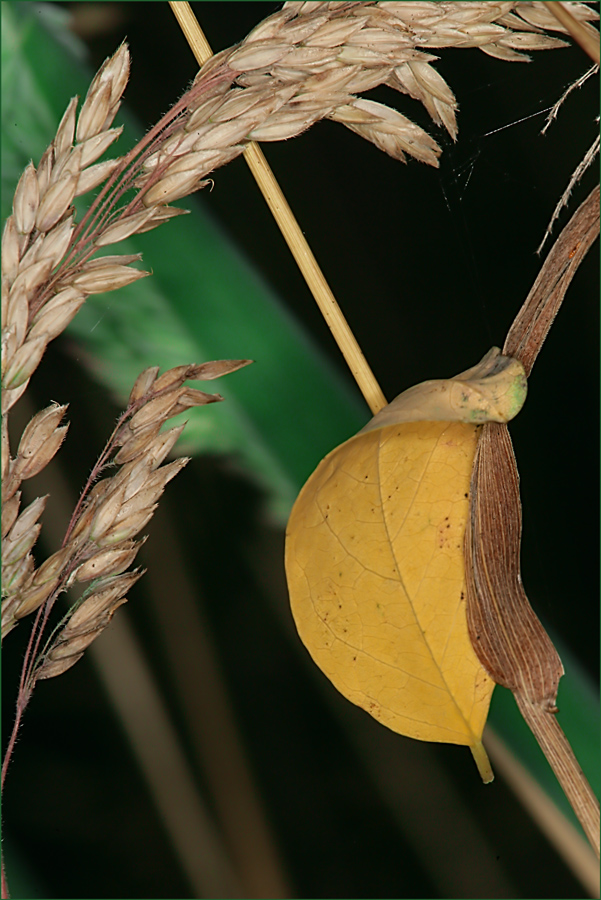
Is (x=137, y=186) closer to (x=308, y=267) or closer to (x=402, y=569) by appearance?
(x=308, y=267)

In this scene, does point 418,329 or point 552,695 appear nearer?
point 552,695

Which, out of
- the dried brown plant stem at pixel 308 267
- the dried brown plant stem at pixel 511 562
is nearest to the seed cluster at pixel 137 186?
the dried brown plant stem at pixel 308 267

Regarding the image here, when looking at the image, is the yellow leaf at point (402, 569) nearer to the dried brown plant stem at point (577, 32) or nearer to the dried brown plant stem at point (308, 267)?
the dried brown plant stem at point (308, 267)

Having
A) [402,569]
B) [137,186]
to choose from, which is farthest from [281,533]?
[137,186]

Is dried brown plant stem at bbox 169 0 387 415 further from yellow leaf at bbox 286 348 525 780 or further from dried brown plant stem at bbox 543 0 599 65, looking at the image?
dried brown plant stem at bbox 543 0 599 65

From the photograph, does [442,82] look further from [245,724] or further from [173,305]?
[245,724]

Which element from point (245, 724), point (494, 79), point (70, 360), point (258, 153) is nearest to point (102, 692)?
point (245, 724)

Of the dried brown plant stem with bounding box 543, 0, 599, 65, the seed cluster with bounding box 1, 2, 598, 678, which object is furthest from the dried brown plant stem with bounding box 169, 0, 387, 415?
the dried brown plant stem with bounding box 543, 0, 599, 65
